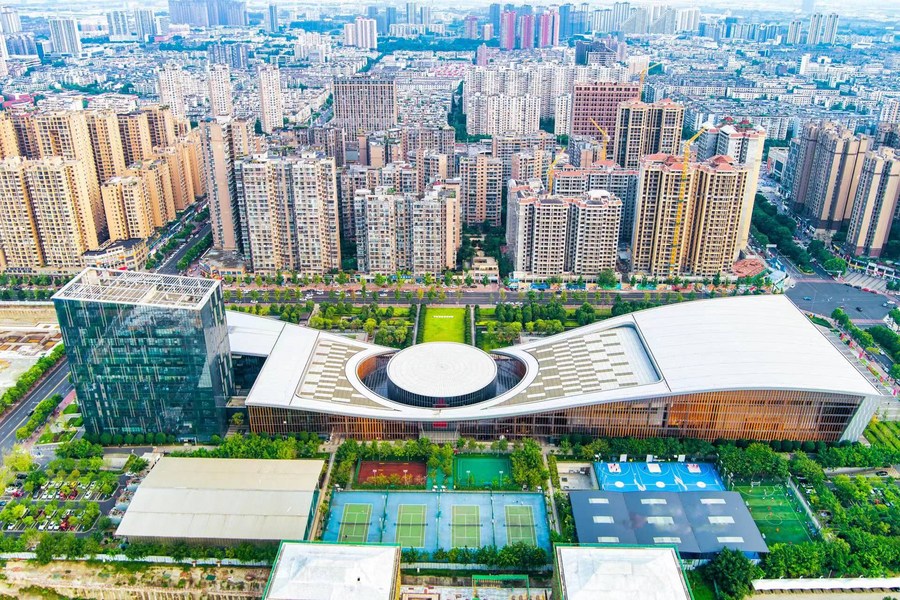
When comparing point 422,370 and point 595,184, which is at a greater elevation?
point 595,184

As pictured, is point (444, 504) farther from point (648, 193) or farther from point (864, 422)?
point (648, 193)

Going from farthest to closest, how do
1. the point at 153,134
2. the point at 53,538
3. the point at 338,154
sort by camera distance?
the point at 153,134 < the point at 338,154 < the point at 53,538

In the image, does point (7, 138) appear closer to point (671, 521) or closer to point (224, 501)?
point (224, 501)

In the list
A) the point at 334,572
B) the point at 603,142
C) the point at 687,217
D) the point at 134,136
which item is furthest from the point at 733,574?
the point at 134,136

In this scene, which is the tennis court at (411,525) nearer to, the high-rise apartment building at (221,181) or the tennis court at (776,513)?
the tennis court at (776,513)

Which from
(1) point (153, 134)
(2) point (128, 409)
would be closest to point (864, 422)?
(2) point (128, 409)

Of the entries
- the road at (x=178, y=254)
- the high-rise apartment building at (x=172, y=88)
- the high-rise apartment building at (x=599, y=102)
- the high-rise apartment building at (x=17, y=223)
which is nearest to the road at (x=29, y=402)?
the road at (x=178, y=254)
